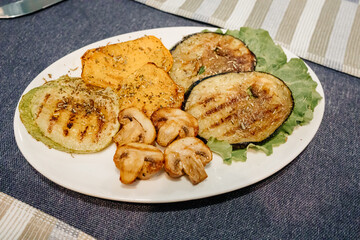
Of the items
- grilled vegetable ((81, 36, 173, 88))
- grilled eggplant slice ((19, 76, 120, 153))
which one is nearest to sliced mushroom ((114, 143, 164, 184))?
grilled eggplant slice ((19, 76, 120, 153))

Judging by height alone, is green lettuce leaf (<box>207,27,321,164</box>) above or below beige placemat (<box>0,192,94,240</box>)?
above

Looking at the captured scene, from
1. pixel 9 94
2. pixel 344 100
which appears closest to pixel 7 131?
pixel 9 94

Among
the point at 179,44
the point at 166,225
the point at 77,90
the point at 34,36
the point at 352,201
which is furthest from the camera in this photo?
the point at 34,36

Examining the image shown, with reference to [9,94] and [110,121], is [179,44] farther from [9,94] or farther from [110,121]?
[9,94]

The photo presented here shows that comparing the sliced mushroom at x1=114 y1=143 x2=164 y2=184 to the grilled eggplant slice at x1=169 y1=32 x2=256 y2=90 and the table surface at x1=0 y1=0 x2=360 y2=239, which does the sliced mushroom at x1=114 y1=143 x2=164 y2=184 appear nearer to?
the table surface at x1=0 y1=0 x2=360 y2=239

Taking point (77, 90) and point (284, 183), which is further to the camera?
point (77, 90)
